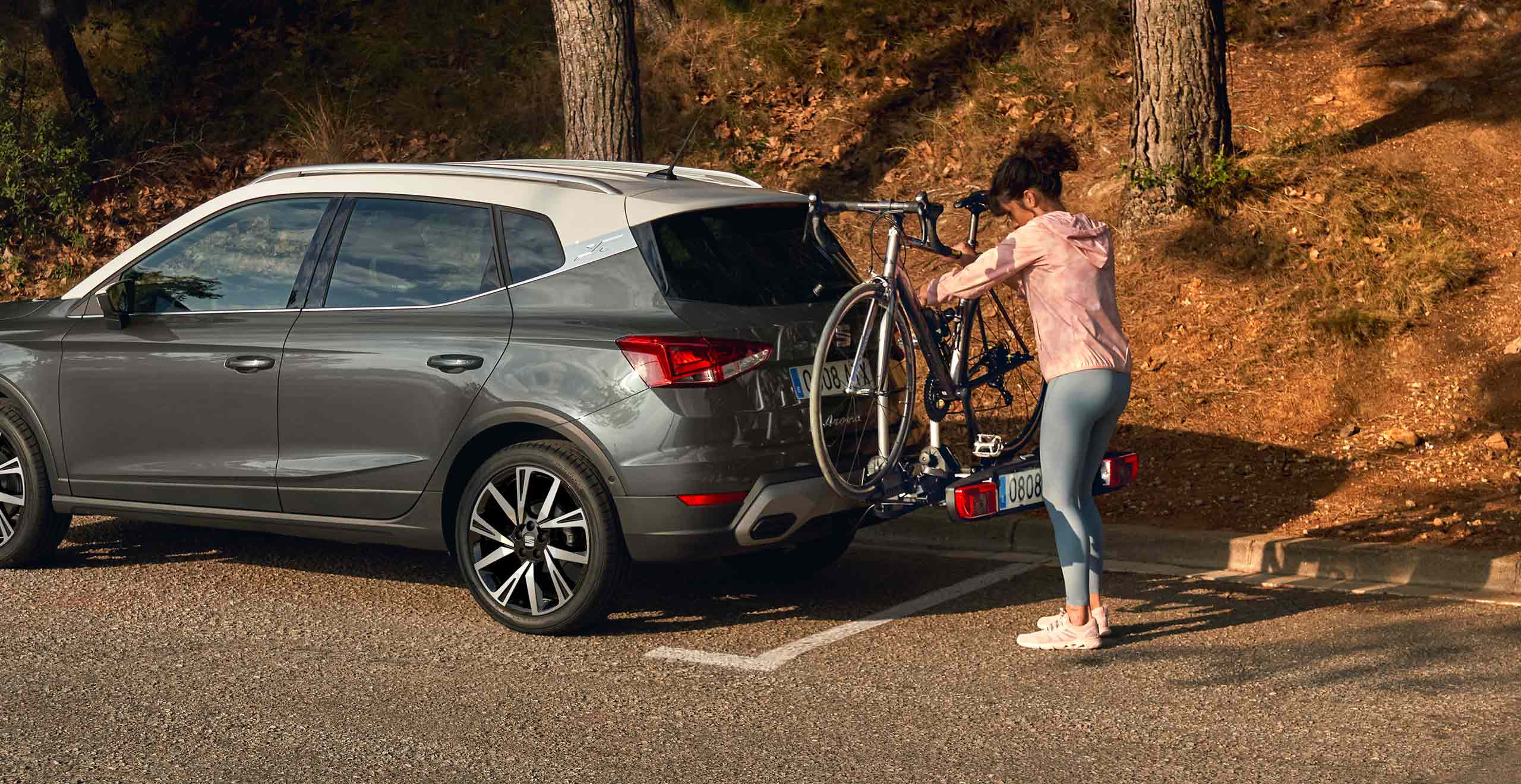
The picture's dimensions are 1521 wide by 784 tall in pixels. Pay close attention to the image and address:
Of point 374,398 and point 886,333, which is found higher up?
point 886,333

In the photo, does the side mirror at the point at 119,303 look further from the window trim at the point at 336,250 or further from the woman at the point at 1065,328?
the woman at the point at 1065,328

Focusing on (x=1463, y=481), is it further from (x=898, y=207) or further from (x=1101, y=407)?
(x=898, y=207)

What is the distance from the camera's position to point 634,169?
691 centimetres

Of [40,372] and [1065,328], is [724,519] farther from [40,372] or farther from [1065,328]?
[40,372]

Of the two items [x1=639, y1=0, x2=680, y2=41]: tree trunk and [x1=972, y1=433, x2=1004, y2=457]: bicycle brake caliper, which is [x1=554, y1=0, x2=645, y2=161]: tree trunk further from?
[x1=972, y1=433, x2=1004, y2=457]: bicycle brake caliper

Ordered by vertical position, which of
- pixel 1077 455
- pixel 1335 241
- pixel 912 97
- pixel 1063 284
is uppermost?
pixel 912 97

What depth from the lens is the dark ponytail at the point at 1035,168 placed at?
19.5 feet

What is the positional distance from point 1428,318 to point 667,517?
6.52 meters

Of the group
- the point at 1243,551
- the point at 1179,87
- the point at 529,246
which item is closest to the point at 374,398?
the point at 529,246

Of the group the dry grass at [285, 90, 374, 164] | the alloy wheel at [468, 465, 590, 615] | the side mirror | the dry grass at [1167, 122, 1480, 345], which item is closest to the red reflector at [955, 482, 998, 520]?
the alloy wheel at [468, 465, 590, 615]

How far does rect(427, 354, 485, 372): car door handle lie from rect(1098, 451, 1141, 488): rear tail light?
8.18 feet

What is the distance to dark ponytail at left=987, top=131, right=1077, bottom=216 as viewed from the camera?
5945 millimetres

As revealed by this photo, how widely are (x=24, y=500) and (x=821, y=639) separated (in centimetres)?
389

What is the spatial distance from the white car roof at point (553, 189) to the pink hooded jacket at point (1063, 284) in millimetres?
947
